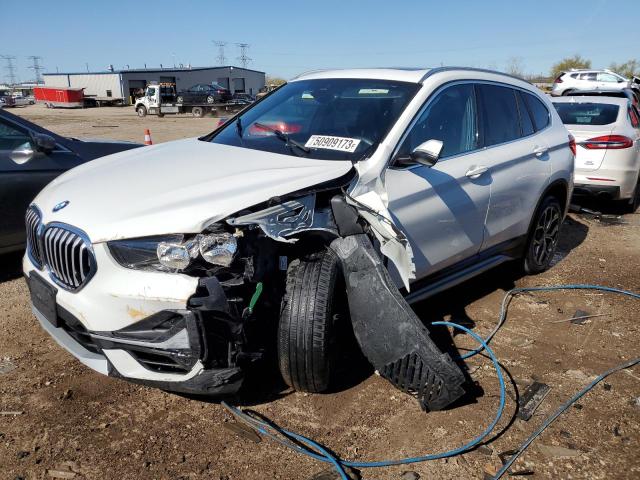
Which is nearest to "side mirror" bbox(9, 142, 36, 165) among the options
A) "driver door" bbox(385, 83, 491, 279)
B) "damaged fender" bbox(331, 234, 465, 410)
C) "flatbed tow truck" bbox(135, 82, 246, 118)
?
"damaged fender" bbox(331, 234, 465, 410)

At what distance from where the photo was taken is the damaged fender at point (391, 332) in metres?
2.74

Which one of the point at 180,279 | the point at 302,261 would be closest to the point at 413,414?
the point at 302,261

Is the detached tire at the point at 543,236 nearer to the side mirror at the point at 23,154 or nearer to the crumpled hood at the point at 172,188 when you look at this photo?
the crumpled hood at the point at 172,188

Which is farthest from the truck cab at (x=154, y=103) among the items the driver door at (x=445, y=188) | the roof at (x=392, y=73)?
the driver door at (x=445, y=188)

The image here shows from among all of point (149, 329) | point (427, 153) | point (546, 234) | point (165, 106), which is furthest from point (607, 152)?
point (165, 106)

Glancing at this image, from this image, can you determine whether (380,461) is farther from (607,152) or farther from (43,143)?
(607,152)

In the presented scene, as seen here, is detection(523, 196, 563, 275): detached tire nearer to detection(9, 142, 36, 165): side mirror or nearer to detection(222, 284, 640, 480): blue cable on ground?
detection(222, 284, 640, 480): blue cable on ground

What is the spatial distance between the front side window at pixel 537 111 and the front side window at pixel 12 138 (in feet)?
14.8

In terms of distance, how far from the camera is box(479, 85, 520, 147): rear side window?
13.1 feet

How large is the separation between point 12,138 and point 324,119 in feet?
9.64

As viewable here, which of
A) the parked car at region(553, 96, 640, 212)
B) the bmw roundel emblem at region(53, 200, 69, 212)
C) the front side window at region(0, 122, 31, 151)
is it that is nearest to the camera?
the bmw roundel emblem at region(53, 200, 69, 212)

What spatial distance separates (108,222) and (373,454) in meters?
1.75

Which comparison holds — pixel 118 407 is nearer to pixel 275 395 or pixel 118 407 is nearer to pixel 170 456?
pixel 170 456

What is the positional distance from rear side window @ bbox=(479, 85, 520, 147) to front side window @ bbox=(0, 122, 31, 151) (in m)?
3.97
